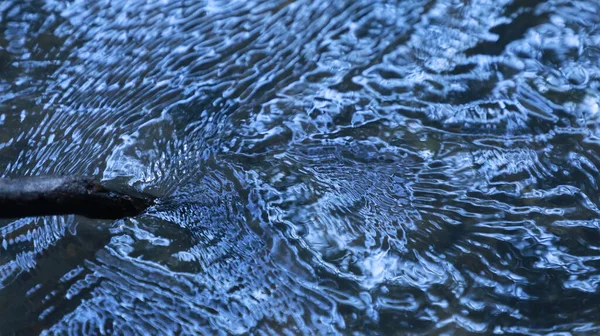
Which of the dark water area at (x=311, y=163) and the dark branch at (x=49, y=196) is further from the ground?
the dark branch at (x=49, y=196)

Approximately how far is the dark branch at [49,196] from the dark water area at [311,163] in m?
0.33

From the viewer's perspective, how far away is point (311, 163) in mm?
2457

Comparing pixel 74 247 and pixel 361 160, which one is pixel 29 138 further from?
pixel 361 160

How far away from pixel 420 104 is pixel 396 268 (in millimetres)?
752

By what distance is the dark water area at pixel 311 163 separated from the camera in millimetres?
2102

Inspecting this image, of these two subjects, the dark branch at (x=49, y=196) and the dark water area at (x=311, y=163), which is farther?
the dark water area at (x=311, y=163)

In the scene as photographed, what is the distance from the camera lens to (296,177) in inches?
95.0

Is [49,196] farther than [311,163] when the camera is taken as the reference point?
No

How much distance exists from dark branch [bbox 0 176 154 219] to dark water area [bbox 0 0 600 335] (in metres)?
0.33

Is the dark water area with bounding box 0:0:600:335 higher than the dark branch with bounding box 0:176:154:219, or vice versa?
the dark branch with bounding box 0:176:154:219

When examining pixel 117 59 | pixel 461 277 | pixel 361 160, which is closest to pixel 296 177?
pixel 361 160

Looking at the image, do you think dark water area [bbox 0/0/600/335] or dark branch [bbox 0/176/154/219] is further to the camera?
dark water area [bbox 0/0/600/335]

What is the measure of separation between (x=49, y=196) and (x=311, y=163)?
3.08 feet

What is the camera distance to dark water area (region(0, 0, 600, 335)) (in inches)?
82.7
